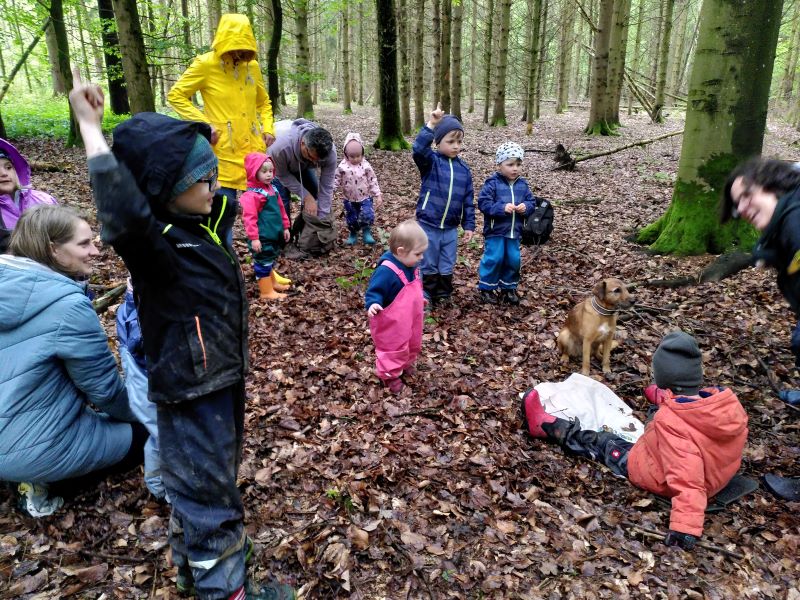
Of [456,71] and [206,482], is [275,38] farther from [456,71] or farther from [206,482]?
[206,482]

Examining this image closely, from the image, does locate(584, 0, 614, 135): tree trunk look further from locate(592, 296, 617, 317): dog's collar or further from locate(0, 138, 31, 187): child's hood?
locate(0, 138, 31, 187): child's hood

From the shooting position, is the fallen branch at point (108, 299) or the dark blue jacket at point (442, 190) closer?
the fallen branch at point (108, 299)

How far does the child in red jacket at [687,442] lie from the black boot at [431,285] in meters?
3.28

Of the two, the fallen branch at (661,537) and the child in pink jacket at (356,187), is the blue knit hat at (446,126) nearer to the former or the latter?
the child in pink jacket at (356,187)

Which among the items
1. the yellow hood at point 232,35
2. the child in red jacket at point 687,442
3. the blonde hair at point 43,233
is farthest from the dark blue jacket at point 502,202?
the blonde hair at point 43,233

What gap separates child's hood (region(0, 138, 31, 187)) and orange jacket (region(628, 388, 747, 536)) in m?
5.35

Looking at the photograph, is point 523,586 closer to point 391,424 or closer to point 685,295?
point 391,424

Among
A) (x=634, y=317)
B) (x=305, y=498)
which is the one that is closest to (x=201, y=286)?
(x=305, y=498)

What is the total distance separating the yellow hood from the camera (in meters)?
5.80

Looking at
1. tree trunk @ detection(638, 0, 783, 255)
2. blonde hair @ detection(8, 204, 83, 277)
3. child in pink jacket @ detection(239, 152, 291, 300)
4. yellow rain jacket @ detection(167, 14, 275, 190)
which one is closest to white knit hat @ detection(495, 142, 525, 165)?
tree trunk @ detection(638, 0, 783, 255)

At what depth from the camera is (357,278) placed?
7.01m

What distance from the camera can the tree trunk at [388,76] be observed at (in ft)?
43.8

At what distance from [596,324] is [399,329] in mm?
2000

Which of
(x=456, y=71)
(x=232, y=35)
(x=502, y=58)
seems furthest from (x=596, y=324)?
(x=502, y=58)
